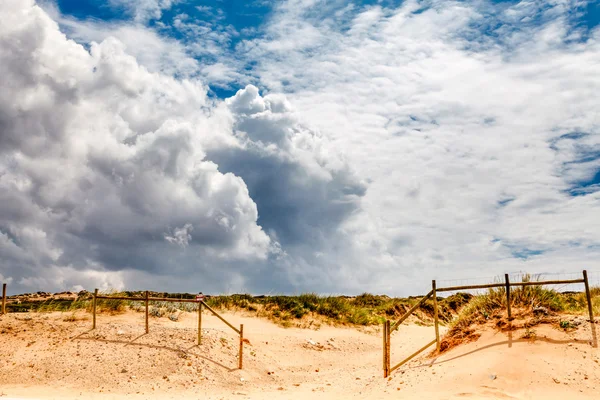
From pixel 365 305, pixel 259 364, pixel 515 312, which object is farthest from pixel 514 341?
pixel 365 305

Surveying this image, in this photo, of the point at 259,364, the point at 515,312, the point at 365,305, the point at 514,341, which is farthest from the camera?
the point at 365,305

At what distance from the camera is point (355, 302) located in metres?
44.5

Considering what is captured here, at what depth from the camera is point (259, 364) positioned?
958 inches

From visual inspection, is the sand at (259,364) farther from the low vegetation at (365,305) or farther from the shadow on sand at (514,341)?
the low vegetation at (365,305)

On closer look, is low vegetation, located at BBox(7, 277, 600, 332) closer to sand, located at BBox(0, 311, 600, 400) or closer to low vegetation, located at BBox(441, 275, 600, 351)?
low vegetation, located at BBox(441, 275, 600, 351)

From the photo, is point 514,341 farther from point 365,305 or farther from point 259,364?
point 365,305

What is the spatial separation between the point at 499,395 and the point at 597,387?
282 centimetres

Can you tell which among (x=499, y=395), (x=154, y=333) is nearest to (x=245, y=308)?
(x=154, y=333)

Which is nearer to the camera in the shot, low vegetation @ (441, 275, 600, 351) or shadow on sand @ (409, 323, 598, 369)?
shadow on sand @ (409, 323, 598, 369)

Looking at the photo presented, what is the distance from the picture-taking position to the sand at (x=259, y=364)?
15367 mm

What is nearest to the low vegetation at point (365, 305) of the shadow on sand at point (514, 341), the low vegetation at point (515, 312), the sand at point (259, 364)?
the low vegetation at point (515, 312)

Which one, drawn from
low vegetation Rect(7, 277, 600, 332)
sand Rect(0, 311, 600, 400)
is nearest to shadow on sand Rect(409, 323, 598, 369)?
sand Rect(0, 311, 600, 400)

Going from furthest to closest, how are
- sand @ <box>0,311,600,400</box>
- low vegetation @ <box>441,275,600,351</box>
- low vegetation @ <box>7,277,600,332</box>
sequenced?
low vegetation @ <box>7,277,600,332</box>, low vegetation @ <box>441,275,600,351</box>, sand @ <box>0,311,600,400</box>

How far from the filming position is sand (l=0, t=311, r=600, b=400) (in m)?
15.4
